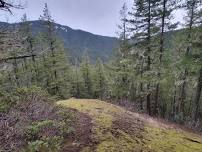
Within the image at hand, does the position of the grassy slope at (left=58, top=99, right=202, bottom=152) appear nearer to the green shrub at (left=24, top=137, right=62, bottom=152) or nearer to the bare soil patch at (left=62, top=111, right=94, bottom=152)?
the bare soil patch at (left=62, top=111, right=94, bottom=152)

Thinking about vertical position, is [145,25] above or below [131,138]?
above

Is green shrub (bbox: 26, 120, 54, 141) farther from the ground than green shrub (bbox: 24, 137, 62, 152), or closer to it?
farther from the ground

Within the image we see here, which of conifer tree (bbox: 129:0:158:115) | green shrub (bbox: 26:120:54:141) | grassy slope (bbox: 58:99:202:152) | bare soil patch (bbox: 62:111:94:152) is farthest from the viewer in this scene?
conifer tree (bbox: 129:0:158:115)

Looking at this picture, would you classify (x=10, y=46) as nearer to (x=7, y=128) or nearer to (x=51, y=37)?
(x=7, y=128)

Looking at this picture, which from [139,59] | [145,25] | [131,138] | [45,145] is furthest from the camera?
[139,59]

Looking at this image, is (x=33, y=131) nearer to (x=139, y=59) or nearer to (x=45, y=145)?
(x=45, y=145)

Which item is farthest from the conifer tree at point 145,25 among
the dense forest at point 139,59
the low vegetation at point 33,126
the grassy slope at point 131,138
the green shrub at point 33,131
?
the green shrub at point 33,131

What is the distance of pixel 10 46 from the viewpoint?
7227 mm

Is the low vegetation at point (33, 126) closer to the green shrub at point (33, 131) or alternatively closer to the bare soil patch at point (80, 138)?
the green shrub at point (33, 131)

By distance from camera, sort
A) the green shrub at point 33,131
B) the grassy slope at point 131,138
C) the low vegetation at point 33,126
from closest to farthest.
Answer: the low vegetation at point 33,126 → the green shrub at point 33,131 → the grassy slope at point 131,138

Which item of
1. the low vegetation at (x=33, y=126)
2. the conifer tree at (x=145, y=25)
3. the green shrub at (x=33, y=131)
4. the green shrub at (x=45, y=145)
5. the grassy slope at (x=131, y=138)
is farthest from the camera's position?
the conifer tree at (x=145, y=25)

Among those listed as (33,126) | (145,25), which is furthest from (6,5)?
(145,25)

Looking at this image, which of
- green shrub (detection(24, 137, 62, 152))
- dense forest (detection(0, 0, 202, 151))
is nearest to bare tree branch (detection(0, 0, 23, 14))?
dense forest (detection(0, 0, 202, 151))

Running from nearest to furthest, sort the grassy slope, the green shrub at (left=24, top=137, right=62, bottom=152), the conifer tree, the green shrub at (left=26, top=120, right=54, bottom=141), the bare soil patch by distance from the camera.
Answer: the green shrub at (left=24, top=137, right=62, bottom=152) → the bare soil patch → the green shrub at (left=26, top=120, right=54, bottom=141) → the grassy slope → the conifer tree
